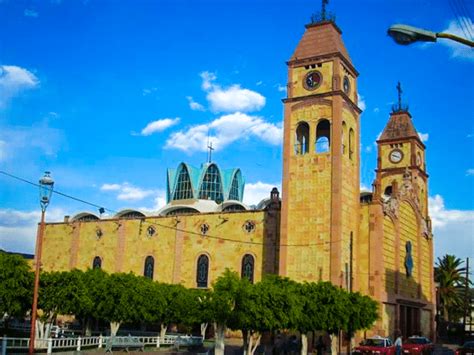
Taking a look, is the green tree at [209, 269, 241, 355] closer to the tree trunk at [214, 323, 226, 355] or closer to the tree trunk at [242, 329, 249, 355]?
the tree trunk at [214, 323, 226, 355]

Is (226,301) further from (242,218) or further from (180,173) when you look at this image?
(180,173)

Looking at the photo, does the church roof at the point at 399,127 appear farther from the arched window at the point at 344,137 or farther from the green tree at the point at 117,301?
the green tree at the point at 117,301

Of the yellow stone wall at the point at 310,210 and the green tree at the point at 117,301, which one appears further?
the yellow stone wall at the point at 310,210

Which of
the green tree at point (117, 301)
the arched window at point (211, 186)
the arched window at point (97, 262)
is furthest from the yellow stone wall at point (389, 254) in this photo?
the arched window at point (211, 186)

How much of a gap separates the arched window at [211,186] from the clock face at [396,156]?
22.1 meters

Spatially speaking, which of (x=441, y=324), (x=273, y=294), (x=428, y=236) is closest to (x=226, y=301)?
(x=273, y=294)

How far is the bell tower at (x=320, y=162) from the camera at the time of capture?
38219 mm

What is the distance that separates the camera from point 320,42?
42.1m

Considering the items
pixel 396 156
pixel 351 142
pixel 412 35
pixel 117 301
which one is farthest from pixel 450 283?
pixel 412 35

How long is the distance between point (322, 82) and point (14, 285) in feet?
79.5

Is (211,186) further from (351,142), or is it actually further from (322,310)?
(322,310)

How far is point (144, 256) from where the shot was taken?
48.3 m

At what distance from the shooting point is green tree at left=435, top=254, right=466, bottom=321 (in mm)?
65688

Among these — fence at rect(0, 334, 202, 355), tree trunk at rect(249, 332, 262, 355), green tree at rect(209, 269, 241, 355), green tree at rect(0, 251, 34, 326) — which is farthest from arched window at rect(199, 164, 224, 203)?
green tree at rect(209, 269, 241, 355)
